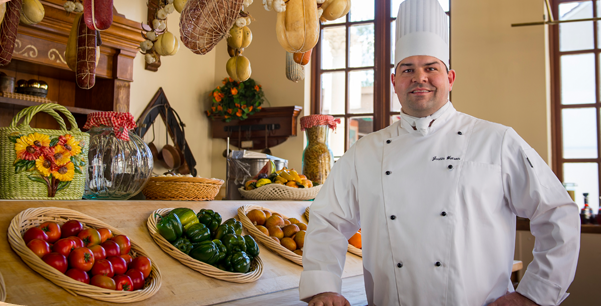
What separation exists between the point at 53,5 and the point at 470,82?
3108 millimetres

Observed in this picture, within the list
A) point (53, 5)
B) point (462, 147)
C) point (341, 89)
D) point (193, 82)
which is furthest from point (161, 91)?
point (462, 147)

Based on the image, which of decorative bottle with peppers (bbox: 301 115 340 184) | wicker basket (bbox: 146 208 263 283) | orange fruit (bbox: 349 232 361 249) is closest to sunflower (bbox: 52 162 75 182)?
wicker basket (bbox: 146 208 263 283)

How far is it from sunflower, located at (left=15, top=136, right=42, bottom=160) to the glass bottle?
1780mm

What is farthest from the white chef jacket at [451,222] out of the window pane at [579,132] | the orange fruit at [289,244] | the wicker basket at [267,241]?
the window pane at [579,132]

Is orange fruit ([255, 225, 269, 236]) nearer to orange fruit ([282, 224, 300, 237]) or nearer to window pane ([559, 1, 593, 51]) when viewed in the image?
orange fruit ([282, 224, 300, 237])

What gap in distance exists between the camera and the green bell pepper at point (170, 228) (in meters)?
1.69

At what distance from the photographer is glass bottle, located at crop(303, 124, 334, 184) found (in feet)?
10.2

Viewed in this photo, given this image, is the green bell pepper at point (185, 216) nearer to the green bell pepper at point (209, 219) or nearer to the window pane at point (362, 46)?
the green bell pepper at point (209, 219)

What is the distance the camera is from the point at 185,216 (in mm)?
1794

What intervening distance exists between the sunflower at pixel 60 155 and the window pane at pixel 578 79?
3776 mm

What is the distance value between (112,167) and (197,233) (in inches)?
17.8

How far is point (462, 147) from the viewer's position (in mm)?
1336

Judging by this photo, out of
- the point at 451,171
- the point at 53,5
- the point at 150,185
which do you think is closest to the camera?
the point at 451,171

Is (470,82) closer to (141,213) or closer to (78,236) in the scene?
(141,213)
